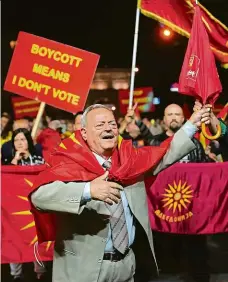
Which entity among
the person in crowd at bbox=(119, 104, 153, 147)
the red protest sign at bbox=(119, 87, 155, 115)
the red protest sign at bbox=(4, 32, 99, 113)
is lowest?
the person in crowd at bbox=(119, 104, 153, 147)

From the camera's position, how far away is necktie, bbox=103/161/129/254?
3.18 metres

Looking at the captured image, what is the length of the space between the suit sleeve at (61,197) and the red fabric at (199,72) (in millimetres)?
1195

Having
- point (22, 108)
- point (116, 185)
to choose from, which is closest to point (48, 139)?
point (116, 185)

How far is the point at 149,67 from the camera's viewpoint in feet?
121

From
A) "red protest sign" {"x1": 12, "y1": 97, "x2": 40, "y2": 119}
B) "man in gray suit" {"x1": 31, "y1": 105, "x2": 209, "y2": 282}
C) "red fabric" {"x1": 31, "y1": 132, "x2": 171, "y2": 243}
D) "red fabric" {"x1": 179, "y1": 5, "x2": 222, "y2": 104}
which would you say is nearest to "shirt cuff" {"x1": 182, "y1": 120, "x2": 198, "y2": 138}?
"man in gray suit" {"x1": 31, "y1": 105, "x2": 209, "y2": 282}

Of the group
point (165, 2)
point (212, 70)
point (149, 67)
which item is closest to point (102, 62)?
A: point (149, 67)

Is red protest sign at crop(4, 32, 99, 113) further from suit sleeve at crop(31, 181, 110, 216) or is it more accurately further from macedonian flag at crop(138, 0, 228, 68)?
suit sleeve at crop(31, 181, 110, 216)

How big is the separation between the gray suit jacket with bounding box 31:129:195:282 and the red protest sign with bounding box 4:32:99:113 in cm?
371

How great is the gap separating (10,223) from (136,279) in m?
1.50

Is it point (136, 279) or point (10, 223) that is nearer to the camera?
point (10, 223)

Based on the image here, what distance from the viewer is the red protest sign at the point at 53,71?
6945mm

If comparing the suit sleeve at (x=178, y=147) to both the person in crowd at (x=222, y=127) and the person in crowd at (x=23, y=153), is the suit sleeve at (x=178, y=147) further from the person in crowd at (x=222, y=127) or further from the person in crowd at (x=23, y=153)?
the person in crowd at (x=23, y=153)

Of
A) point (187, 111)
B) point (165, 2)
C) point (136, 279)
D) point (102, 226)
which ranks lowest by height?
point (136, 279)

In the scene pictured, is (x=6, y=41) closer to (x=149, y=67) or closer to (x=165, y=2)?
(x=149, y=67)
